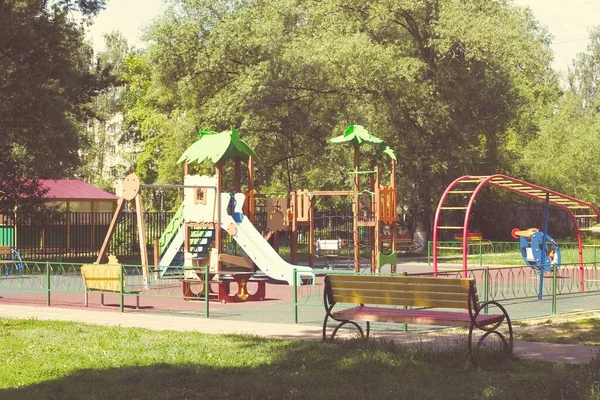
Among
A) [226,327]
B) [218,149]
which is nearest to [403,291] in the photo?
[226,327]

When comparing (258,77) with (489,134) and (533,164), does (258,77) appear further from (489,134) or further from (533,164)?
(533,164)

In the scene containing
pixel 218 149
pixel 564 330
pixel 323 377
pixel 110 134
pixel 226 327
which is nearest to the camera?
pixel 323 377

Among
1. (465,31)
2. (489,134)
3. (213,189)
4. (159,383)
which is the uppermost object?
(465,31)

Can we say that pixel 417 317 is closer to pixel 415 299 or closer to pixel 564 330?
pixel 415 299

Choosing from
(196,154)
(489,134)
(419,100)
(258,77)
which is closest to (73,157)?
(258,77)

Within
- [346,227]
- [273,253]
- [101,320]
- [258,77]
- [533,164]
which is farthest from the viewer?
[533,164]

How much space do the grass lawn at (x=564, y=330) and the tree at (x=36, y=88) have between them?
1990 centimetres

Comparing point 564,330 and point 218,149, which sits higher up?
point 218,149

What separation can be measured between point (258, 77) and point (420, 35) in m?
7.70

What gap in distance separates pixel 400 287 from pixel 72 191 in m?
33.5

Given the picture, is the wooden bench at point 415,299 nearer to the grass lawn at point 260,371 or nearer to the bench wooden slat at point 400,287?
the bench wooden slat at point 400,287

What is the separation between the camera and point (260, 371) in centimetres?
959

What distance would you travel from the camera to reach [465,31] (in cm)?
3747

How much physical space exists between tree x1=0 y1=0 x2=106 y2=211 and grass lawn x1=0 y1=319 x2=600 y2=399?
19.3 meters
